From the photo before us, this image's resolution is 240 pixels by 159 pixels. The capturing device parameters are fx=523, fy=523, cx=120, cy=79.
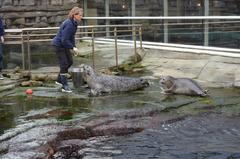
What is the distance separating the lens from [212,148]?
7582 mm

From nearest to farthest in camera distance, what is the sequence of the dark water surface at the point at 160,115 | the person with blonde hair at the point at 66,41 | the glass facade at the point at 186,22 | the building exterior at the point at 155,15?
1. the dark water surface at the point at 160,115
2. the person with blonde hair at the point at 66,41
3. the glass facade at the point at 186,22
4. the building exterior at the point at 155,15

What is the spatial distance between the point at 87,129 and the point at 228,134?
2.26 meters

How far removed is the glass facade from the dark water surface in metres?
3.49

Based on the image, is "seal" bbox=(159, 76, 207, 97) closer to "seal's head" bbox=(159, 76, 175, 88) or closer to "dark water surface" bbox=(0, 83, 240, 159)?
"seal's head" bbox=(159, 76, 175, 88)

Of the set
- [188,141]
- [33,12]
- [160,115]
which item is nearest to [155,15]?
[33,12]

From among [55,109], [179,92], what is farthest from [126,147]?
[179,92]

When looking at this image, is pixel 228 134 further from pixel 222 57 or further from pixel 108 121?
pixel 222 57

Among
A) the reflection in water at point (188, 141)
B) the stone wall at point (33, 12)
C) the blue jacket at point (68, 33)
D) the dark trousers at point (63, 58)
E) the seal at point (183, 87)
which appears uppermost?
the stone wall at point (33, 12)

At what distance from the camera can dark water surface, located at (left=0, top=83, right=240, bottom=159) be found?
756 centimetres

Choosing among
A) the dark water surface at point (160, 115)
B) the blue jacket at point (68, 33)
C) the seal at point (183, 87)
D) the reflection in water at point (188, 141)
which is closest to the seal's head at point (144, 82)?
the dark water surface at point (160, 115)

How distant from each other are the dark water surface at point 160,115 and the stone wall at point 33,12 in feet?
21.2

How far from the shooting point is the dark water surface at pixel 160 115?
24.8 feet

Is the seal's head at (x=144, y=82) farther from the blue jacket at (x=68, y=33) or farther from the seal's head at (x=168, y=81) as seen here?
the blue jacket at (x=68, y=33)

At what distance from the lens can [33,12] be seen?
18422mm
